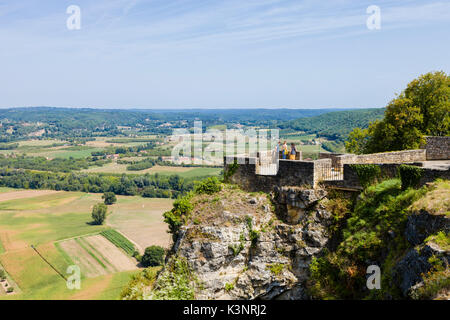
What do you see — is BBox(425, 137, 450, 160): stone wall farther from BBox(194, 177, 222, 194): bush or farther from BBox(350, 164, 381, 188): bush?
BBox(194, 177, 222, 194): bush

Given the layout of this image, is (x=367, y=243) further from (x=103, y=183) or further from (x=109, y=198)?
(x=103, y=183)

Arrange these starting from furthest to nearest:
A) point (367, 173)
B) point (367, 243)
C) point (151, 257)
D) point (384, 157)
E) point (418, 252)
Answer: point (151, 257) < point (384, 157) < point (367, 173) < point (367, 243) < point (418, 252)

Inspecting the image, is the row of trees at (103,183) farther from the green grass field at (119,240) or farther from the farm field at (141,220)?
the green grass field at (119,240)

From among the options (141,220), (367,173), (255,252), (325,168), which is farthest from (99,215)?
(367,173)

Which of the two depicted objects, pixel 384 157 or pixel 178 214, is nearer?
pixel 178 214

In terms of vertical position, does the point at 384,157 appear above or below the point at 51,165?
above

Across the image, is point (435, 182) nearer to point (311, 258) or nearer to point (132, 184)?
point (311, 258)

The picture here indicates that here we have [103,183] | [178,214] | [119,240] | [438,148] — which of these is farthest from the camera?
[103,183]
